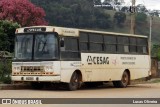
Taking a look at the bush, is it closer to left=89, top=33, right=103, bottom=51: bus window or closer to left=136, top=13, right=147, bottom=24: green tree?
left=89, top=33, right=103, bottom=51: bus window

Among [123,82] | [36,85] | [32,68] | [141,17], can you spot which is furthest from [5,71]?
[141,17]

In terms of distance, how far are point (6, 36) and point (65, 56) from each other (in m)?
11.7

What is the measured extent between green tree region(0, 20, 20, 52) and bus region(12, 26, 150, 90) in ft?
29.2

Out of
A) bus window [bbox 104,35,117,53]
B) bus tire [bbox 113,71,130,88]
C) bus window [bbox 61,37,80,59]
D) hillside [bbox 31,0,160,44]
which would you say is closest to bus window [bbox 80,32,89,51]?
bus window [bbox 61,37,80,59]

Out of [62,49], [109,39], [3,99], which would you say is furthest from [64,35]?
[3,99]

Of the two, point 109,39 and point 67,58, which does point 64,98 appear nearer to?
point 67,58

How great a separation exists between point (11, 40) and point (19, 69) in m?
11.8

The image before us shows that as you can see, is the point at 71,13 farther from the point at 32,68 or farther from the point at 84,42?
the point at 32,68

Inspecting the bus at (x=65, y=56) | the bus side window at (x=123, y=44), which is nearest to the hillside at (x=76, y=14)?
the bus side window at (x=123, y=44)

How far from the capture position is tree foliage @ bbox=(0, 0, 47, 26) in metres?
44.6

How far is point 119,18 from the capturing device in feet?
291

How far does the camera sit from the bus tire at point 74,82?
77.1ft

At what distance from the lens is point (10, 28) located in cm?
3519

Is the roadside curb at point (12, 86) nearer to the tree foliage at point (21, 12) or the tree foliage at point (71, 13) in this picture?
the tree foliage at point (21, 12)
